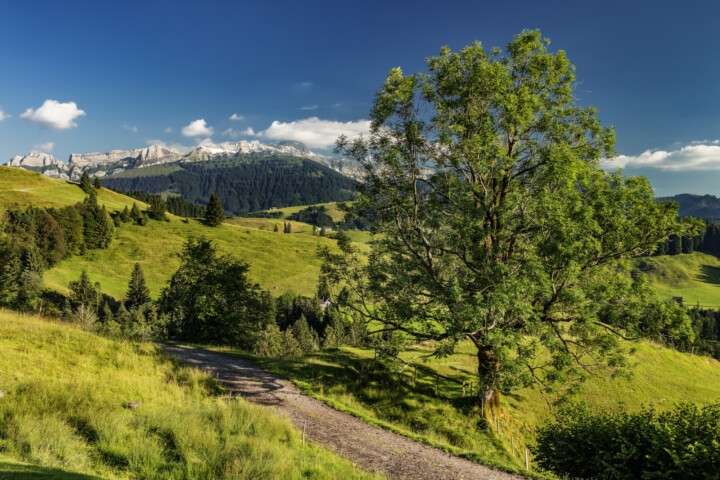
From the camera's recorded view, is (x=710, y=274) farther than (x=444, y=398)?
Yes

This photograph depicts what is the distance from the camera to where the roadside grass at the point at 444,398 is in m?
15.1

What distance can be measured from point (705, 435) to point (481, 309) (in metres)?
6.38

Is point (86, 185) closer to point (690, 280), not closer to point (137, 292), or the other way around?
point (137, 292)

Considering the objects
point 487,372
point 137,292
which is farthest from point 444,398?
point 137,292

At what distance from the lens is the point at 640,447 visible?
31.6ft

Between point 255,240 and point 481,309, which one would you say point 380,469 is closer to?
point 481,309

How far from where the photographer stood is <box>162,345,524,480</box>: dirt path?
1077 cm

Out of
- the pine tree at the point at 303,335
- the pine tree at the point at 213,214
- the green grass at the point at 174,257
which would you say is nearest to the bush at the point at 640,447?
the pine tree at the point at 303,335

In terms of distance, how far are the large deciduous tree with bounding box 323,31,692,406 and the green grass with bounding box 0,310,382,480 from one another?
795 centimetres

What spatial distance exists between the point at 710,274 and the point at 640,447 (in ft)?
850

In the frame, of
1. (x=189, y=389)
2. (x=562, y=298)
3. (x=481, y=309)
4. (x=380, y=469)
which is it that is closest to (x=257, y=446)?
(x=380, y=469)

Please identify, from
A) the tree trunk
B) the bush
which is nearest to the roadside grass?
the tree trunk

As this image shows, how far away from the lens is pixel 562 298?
1495 cm

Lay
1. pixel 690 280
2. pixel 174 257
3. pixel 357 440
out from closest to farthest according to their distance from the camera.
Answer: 1. pixel 357 440
2. pixel 174 257
3. pixel 690 280
